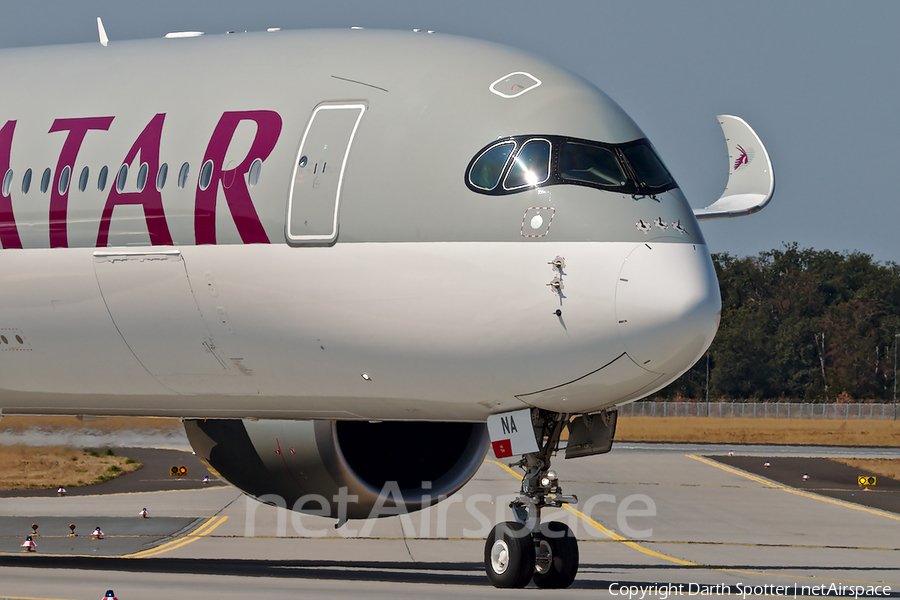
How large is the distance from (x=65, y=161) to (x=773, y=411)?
82.6 metres

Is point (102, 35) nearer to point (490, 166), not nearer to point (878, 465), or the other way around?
point (490, 166)

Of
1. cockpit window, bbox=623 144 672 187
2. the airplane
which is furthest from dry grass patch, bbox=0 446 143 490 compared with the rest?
cockpit window, bbox=623 144 672 187

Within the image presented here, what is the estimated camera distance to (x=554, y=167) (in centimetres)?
1438

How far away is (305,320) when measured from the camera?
14961 mm

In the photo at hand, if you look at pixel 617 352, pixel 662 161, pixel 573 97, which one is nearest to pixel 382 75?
pixel 573 97

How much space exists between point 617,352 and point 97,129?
→ 6879mm

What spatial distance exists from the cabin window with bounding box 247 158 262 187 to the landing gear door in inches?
17.5

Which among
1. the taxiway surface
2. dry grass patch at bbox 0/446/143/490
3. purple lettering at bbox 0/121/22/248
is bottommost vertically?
the taxiway surface

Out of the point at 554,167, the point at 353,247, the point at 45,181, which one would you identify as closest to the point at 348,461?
the point at 353,247

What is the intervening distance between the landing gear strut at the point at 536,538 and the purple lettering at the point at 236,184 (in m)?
3.71

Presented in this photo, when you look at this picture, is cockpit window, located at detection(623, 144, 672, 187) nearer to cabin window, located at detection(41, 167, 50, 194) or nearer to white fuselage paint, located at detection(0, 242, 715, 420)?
white fuselage paint, located at detection(0, 242, 715, 420)

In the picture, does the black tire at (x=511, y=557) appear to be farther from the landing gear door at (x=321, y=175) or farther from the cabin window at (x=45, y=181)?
the cabin window at (x=45, y=181)

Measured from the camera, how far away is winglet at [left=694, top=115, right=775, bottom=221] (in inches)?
675

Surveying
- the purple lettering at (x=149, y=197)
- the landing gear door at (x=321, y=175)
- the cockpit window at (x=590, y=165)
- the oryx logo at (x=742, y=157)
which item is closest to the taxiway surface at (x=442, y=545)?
the purple lettering at (x=149, y=197)
